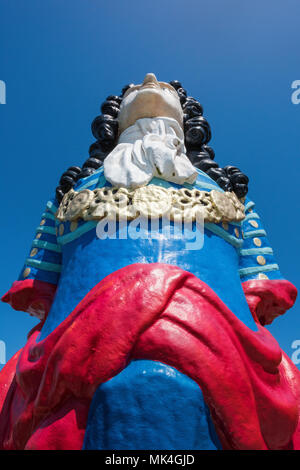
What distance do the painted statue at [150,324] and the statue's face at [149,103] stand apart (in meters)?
0.41

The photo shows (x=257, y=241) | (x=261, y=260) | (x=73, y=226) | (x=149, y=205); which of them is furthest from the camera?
(x=257, y=241)

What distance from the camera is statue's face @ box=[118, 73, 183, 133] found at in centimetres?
288

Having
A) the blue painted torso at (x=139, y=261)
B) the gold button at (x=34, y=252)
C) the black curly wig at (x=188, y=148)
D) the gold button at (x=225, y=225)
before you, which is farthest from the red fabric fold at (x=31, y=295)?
the gold button at (x=225, y=225)

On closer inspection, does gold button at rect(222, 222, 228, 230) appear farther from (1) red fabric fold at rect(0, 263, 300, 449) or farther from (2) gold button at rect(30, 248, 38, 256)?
(2) gold button at rect(30, 248, 38, 256)

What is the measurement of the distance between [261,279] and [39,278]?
1483 mm

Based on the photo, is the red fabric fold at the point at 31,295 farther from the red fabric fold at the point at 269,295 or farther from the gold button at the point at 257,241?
the gold button at the point at 257,241

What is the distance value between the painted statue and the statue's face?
0.41 m

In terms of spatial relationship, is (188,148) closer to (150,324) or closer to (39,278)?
(39,278)

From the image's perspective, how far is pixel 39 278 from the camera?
246cm

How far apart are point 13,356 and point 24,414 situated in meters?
0.83

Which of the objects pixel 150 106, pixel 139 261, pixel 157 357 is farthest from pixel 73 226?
pixel 150 106
